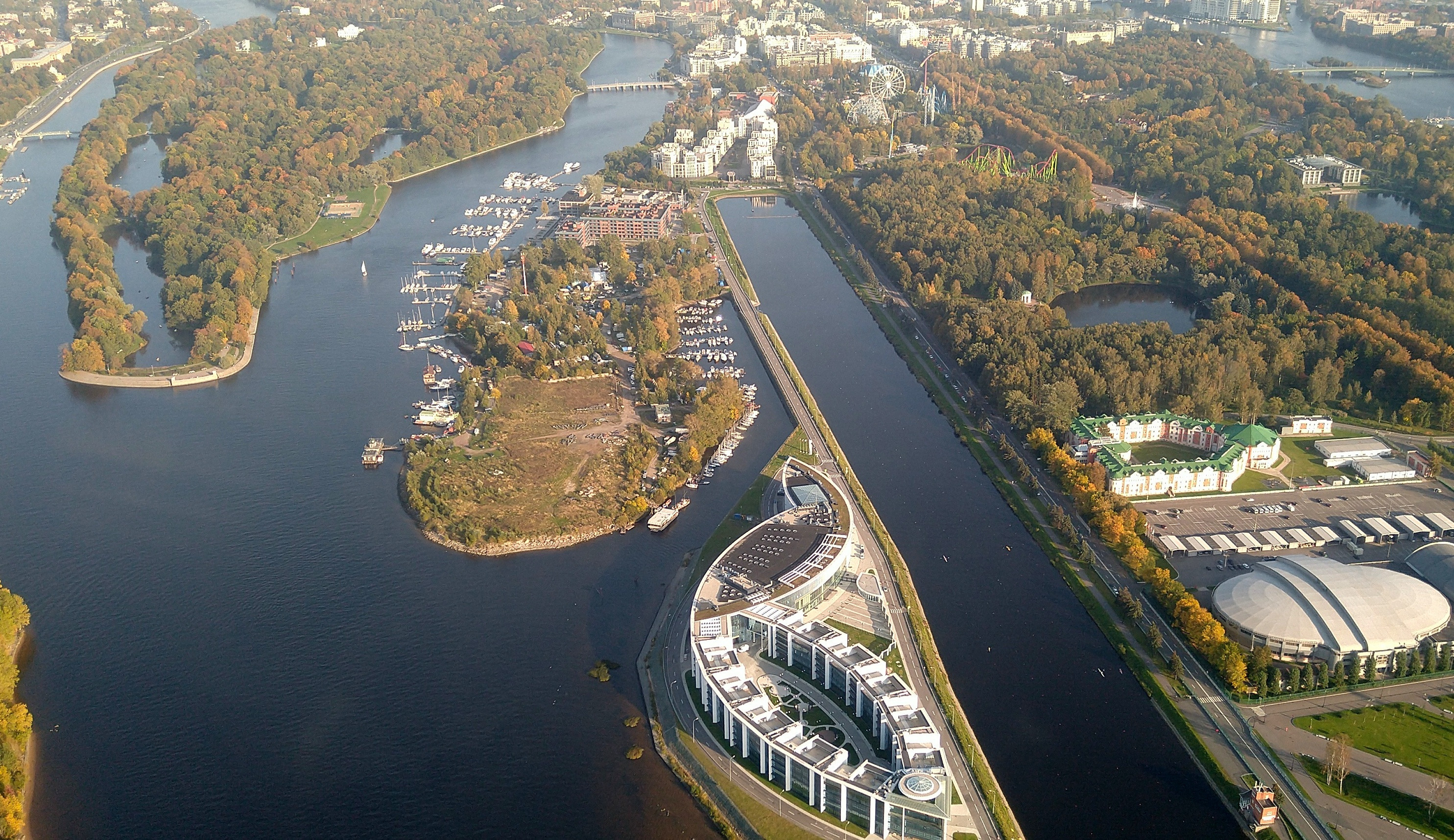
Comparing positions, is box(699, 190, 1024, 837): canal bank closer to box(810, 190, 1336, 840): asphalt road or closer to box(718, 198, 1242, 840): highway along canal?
box(718, 198, 1242, 840): highway along canal

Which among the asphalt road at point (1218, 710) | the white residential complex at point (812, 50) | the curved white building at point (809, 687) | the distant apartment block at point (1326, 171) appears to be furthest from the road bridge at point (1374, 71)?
the curved white building at point (809, 687)

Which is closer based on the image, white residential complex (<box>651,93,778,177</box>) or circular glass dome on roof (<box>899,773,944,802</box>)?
circular glass dome on roof (<box>899,773,944,802</box>)

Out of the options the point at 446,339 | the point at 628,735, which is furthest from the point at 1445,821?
the point at 446,339

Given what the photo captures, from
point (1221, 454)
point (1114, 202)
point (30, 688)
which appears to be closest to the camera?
point (30, 688)

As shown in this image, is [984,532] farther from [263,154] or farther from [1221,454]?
[263,154]

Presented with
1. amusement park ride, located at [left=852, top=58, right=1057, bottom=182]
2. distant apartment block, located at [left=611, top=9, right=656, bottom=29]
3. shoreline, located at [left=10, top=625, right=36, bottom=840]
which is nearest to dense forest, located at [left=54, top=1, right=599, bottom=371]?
distant apartment block, located at [left=611, top=9, right=656, bottom=29]

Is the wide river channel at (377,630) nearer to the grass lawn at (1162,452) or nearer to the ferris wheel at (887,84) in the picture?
the grass lawn at (1162,452)
